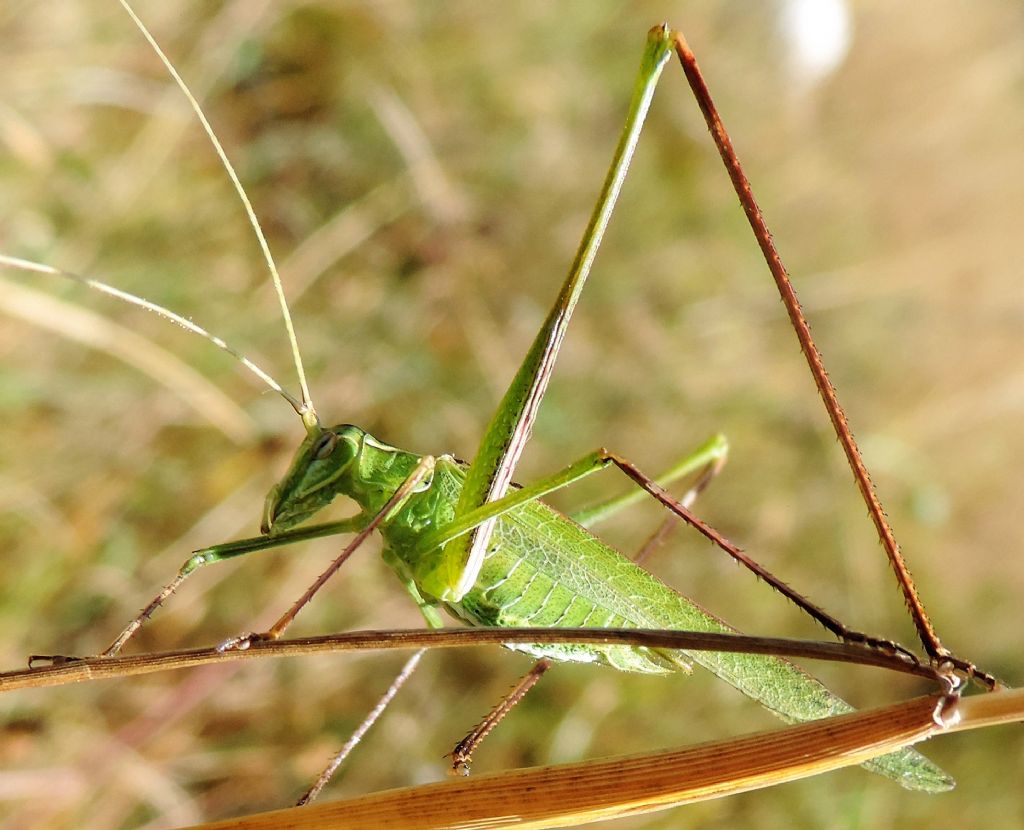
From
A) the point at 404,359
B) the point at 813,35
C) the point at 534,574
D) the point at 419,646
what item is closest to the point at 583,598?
the point at 534,574

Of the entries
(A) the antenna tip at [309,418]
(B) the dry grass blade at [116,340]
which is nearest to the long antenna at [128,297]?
(A) the antenna tip at [309,418]

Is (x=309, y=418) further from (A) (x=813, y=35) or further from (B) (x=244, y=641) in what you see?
(A) (x=813, y=35)

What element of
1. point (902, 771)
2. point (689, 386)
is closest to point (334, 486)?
point (902, 771)

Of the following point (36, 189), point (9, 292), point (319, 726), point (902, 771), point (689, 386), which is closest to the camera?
point (902, 771)

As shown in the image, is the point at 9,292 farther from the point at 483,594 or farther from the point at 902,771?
the point at 902,771

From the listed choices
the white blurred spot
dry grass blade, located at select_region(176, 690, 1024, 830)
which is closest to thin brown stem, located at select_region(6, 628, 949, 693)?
dry grass blade, located at select_region(176, 690, 1024, 830)

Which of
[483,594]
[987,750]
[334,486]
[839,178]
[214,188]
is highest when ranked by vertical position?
[839,178]
